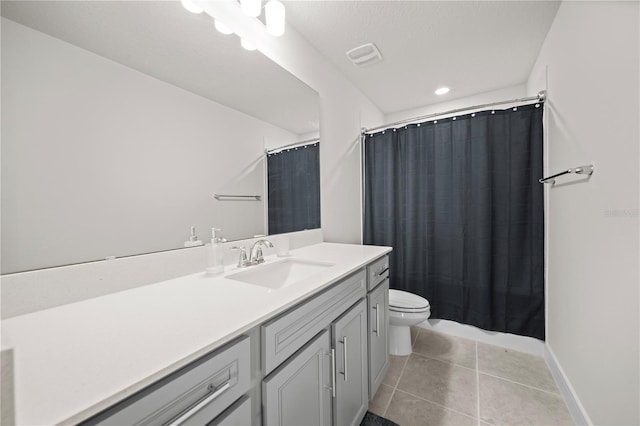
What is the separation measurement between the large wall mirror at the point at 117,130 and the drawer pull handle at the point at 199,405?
1.99 feet

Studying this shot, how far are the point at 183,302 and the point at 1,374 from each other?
45 centimetres

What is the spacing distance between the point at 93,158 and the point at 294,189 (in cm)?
104

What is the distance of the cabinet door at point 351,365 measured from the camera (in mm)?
999

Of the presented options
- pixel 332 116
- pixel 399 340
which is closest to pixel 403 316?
pixel 399 340

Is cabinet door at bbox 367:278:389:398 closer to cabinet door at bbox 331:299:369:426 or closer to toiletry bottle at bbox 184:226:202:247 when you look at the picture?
cabinet door at bbox 331:299:369:426

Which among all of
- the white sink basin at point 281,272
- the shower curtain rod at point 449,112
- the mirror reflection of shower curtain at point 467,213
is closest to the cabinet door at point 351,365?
the white sink basin at point 281,272

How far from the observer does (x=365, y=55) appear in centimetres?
183

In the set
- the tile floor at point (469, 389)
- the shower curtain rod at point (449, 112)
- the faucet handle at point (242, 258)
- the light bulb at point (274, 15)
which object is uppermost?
the light bulb at point (274, 15)

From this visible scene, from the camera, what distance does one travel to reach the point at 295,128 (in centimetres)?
164

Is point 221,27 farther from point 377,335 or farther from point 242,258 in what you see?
point 377,335

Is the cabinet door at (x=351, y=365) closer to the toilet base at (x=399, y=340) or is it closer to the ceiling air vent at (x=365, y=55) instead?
the toilet base at (x=399, y=340)

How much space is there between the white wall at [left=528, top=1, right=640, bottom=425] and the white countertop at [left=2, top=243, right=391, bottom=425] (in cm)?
112

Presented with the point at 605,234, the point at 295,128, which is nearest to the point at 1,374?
the point at 295,128

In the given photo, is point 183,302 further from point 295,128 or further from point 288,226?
point 295,128
